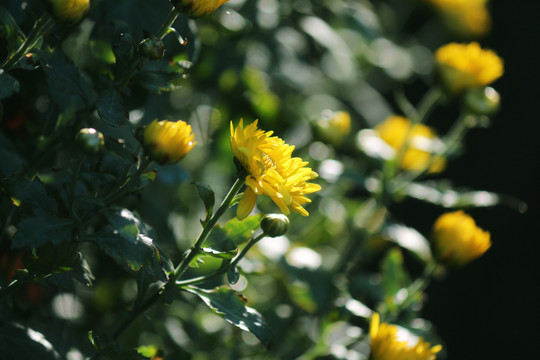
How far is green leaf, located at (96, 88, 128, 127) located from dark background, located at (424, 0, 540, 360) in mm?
1957

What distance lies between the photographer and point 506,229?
2.45 meters

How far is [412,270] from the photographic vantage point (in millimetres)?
2615

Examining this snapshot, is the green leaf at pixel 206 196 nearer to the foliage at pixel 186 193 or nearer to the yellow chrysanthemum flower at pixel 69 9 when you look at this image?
Answer: the foliage at pixel 186 193

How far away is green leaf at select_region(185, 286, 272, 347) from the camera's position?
0.77 metres

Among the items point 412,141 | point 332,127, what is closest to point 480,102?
point 412,141

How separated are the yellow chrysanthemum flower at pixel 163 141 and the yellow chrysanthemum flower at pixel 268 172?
7 centimetres

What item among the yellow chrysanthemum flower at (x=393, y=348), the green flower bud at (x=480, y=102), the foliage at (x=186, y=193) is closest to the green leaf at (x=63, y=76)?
the foliage at (x=186, y=193)

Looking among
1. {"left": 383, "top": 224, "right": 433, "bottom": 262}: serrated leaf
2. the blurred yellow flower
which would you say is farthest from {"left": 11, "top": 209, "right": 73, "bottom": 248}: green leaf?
the blurred yellow flower

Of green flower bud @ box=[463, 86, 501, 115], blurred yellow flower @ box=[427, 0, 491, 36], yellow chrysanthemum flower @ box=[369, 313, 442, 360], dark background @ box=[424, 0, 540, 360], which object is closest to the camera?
yellow chrysanthemum flower @ box=[369, 313, 442, 360]

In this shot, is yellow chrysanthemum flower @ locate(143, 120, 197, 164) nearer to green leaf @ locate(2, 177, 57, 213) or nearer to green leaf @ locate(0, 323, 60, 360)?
green leaf @ locate(2, 177, 57, 213)

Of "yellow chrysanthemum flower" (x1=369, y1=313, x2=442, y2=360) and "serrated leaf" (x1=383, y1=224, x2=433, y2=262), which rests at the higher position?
"yellow chrysanthemum flower" (x1=369, y1=313, x2=442, y2=360)

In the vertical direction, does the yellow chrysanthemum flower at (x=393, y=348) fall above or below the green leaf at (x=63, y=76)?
below

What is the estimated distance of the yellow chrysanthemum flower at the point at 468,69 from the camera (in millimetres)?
1278

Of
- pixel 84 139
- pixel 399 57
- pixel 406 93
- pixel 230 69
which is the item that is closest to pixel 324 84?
pixel 399 57
